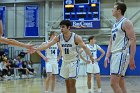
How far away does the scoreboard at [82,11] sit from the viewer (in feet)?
78.2

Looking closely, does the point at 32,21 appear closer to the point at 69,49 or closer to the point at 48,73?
the point at 48,73

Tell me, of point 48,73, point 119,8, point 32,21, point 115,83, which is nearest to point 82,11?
point 32,21

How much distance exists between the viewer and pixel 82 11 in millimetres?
23906

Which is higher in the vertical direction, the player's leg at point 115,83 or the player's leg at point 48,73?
the player's leg at point 115,83

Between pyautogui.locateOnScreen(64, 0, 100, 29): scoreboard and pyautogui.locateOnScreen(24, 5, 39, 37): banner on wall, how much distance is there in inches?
118

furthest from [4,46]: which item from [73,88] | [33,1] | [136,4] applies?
[73,88]

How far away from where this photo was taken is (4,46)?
2569 cm

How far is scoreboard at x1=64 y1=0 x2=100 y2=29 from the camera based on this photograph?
Answer: 2384 centimetres

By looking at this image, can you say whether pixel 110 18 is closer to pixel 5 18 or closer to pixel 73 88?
pixel 5 18

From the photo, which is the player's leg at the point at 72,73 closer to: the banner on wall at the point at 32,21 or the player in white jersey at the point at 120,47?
the player in white jersey at the point at 120,47

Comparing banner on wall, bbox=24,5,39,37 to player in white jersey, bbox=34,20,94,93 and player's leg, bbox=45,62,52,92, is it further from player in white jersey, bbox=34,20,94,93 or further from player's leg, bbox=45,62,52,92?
player in white jersey, bbox=34,20,94,93

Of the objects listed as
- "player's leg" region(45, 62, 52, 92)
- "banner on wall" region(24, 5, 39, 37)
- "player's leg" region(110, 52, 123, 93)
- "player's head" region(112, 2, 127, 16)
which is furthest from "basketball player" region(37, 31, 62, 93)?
"banner on wall" region(24, 5, 39, 37)

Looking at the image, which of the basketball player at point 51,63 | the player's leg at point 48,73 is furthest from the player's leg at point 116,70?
the player's leg at point 48,73

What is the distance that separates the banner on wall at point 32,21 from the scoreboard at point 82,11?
3.01 meters
